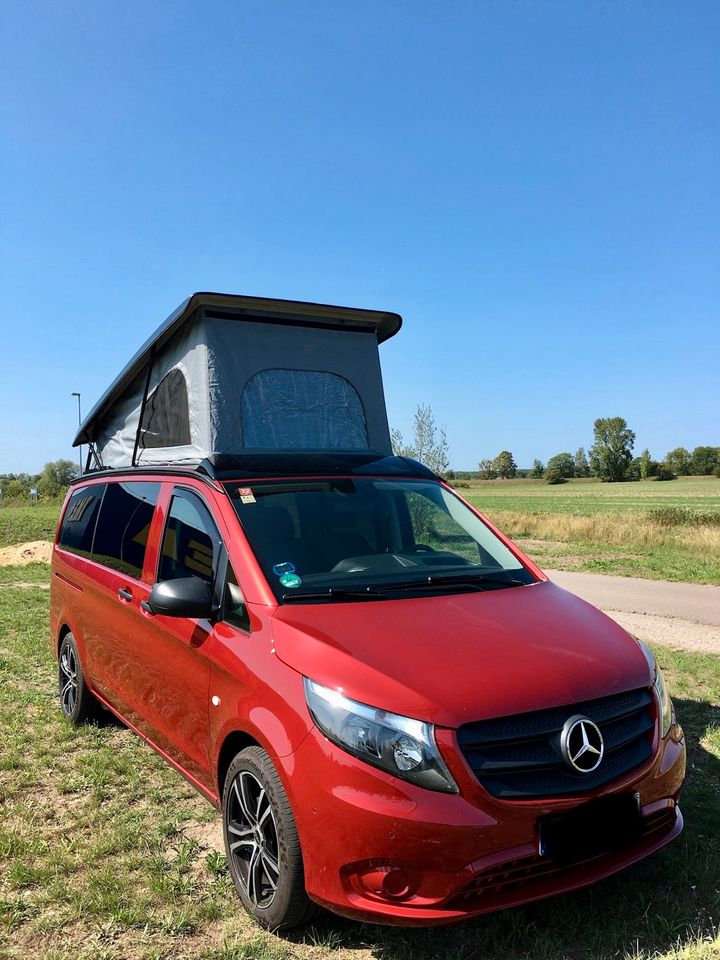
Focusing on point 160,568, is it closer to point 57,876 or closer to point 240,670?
point 240,670

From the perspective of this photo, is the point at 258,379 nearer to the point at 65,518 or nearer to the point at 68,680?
the point at 65,518

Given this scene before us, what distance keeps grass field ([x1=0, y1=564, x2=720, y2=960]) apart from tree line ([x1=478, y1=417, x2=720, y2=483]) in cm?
11580

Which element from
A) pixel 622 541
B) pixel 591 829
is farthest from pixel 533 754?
pixel 622 541

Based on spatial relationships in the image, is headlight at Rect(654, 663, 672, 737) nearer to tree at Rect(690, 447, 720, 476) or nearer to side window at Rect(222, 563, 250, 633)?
side window at Rect(222, 563, 250, 633)

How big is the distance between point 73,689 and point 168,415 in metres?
2.24

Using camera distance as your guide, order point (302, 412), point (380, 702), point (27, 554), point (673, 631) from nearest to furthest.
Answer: point (380, 702) → point (302, 412) → point (673, 631) → point (27, 554)

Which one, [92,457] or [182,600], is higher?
[92,457]

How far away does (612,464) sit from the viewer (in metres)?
128

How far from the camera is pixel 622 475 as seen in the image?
393 feet

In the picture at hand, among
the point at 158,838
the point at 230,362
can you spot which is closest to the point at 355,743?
the point at 158,838

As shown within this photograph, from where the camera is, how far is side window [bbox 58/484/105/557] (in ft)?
18.1

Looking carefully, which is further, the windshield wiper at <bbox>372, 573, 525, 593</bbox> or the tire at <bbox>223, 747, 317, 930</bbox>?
the windshield wiper at <bbox>372, 573, 525, 593</bbox>

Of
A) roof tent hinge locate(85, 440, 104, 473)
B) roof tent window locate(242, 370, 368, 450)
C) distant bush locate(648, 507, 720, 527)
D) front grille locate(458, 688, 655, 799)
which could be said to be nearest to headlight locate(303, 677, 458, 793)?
front grille locate(458, 688, 655, 799)

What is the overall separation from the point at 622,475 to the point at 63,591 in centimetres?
12258
